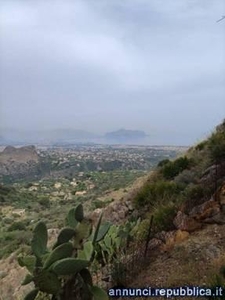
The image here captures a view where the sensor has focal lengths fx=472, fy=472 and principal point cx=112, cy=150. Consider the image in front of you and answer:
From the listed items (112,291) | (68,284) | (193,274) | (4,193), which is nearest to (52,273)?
(68,284)

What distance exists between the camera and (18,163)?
123 metres

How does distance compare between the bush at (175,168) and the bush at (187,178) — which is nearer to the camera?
the bush at (187,178)

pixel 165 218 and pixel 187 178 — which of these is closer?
pixel 165 218

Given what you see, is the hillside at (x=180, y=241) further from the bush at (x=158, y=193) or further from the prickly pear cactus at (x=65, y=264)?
the prickly pear cactus at (x=65, y=264)

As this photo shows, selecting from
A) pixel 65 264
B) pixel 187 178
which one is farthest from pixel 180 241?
pixel 187 178

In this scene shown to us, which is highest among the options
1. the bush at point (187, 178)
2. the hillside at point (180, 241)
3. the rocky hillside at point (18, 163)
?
the bush at point (187, 178)

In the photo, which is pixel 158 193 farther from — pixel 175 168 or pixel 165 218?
pixel 165 218

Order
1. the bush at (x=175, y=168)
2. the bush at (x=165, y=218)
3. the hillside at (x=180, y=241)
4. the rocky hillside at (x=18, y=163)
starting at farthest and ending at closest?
→ the rocky hillside at (x=18, y=163) < the bush at (x=175, y=168) < the bush at (x=165, y=218) < the hillside at (x=180, y=241)

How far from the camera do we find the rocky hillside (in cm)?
10900

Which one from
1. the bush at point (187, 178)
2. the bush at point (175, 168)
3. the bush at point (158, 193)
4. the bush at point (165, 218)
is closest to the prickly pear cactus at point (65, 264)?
the bush at point (165, 218)

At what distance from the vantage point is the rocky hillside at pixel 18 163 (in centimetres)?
10900

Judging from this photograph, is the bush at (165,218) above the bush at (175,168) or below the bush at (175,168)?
below

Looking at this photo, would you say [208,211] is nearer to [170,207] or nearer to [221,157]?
[170,207]

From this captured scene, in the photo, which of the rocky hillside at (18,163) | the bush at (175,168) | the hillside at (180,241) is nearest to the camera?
the hillside at (180,241)
